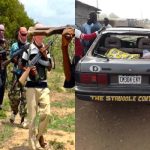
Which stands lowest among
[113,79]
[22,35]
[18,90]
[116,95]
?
[18,90]

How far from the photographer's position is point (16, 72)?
30.7ft

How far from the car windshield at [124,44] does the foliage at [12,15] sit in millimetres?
23038

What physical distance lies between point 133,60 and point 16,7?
2782 centimetres

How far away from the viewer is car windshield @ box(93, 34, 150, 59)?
7426mm

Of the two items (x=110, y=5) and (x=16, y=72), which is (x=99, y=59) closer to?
(x=110, y=5)

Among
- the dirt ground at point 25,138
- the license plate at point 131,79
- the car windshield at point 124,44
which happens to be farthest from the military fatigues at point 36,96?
the license plate at point 131,79

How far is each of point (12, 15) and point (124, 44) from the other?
26060 millimetres

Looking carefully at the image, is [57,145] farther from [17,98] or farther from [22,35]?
[22,35]

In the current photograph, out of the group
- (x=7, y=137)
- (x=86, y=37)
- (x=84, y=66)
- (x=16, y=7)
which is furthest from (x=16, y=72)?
(x=16, y=7)

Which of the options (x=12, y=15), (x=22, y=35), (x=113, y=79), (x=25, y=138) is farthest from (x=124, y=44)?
(x=12, y=15)

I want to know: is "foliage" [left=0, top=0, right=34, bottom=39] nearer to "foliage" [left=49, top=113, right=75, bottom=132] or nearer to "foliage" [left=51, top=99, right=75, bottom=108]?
"foliage" [left=51, top=99, right=75, bottom=108]

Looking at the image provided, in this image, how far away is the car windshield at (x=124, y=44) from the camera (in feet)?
24.4

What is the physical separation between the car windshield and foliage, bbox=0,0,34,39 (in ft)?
75.6

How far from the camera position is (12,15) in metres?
33.1
